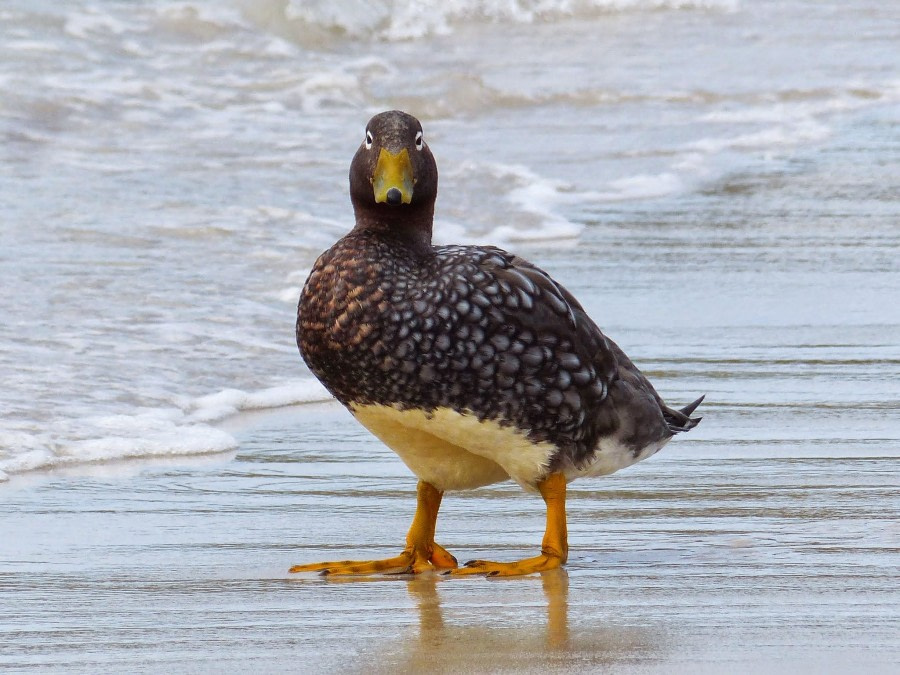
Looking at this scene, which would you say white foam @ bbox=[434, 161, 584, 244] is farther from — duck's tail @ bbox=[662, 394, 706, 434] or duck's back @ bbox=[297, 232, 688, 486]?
duck's back @ bbox=[297, 232, 688, 486]

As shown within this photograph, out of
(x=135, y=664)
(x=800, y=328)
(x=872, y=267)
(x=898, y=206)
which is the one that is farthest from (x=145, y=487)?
(x=898, y=206)

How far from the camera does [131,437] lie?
6.07 m

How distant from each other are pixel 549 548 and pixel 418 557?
37cm

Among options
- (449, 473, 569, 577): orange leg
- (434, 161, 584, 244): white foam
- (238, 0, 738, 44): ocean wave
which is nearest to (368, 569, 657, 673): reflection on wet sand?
(449, 473, 569, 577): orange leg

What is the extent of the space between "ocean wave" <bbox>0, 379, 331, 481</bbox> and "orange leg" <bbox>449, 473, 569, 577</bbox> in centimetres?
170

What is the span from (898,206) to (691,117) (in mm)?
4589

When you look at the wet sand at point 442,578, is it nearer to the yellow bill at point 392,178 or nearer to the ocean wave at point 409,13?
the yellow bill at point 392,178

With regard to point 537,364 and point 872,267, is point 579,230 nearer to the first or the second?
point 872,267

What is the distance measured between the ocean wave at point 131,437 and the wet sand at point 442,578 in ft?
0.37

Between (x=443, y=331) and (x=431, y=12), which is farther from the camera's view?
(x=431, y=12)

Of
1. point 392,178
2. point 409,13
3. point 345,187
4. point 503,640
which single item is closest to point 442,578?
point 503,640

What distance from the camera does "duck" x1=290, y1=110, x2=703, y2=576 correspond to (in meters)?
4.49

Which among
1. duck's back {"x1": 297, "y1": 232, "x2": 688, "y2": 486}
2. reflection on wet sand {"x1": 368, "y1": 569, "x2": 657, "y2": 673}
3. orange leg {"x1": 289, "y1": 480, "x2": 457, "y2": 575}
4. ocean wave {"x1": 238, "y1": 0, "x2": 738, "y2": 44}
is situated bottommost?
orange leg {"x1": 289, "y1": 480, "x2": 457, "y2": 575}

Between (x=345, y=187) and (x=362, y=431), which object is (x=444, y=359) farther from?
(x=345, y=187)
